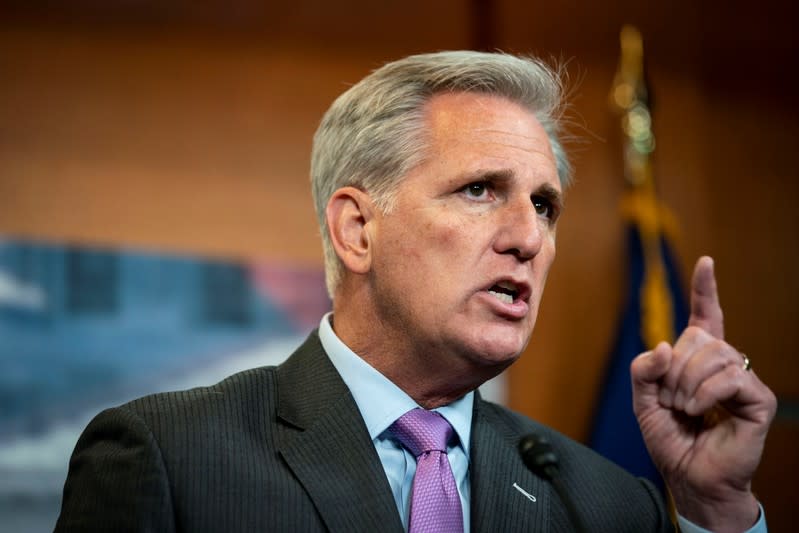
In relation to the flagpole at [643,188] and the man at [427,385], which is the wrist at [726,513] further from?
the flagpole at [643,188]

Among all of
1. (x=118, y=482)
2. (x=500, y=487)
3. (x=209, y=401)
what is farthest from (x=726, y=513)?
(x=118, y=482)

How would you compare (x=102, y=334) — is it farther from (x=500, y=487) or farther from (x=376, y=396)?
(x=500, y=487)

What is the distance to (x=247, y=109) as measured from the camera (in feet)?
13.1

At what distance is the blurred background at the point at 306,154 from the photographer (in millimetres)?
3641

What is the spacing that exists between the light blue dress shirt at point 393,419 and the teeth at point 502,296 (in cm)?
28

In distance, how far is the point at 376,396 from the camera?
210 cm

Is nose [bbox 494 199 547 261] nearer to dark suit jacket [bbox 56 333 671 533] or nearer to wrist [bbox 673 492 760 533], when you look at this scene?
dark suit jacket [bbox 56 333 671 533]

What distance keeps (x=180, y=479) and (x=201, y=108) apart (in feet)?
7.67

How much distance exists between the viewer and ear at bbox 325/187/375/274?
2207mm

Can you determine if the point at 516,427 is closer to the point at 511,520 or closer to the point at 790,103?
the point at 511,520

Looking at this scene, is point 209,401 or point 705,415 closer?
point 209,401

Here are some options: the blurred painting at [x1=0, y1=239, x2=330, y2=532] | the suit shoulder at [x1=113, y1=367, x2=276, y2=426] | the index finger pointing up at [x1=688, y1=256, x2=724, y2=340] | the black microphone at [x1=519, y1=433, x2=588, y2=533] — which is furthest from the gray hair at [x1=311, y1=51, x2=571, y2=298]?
the blurred painting at [x1=0, y1=239, x2=330, y2=532]

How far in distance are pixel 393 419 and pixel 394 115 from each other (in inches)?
26.6

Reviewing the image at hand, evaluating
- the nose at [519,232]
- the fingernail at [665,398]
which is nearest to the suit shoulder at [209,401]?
the nose at [519,232]
